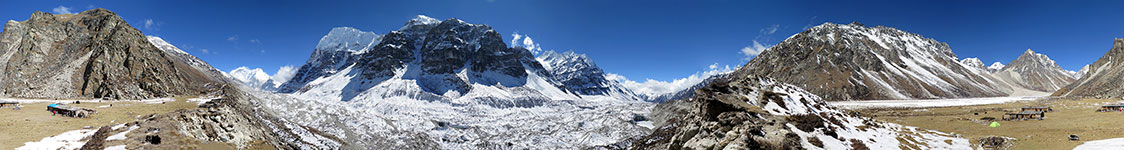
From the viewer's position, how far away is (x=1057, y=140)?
35.9m

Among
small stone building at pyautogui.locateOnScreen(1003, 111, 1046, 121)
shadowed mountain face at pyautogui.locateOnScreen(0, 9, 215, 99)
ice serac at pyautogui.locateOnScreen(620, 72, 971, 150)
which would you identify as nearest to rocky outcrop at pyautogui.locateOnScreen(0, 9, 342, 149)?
shadowed mountain face at pyautogui.locateOnScreen(0, 9, 215, 99)

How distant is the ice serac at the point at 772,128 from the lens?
2763 cm

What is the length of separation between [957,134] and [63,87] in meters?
180

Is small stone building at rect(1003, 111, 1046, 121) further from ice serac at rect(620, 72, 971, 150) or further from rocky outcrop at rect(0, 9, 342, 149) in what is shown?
rocky outcrop at rect(0, 9, 342, 149)

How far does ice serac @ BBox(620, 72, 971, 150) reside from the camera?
27.6 metres

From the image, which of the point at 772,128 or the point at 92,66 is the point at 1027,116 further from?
the point at 92,66

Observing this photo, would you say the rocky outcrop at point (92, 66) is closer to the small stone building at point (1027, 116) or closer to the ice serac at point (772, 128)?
the ice serac at point (772, 128)

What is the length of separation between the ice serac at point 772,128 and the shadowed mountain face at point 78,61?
15078 cm

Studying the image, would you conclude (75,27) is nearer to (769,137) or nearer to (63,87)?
(63,87)

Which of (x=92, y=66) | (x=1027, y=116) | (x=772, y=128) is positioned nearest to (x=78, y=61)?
(x=92, y=66)

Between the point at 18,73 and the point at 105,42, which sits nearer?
the point at 18,73

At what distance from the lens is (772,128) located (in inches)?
1173

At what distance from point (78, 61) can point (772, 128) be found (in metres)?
185

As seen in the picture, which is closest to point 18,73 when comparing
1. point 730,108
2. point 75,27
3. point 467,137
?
point 75,27
